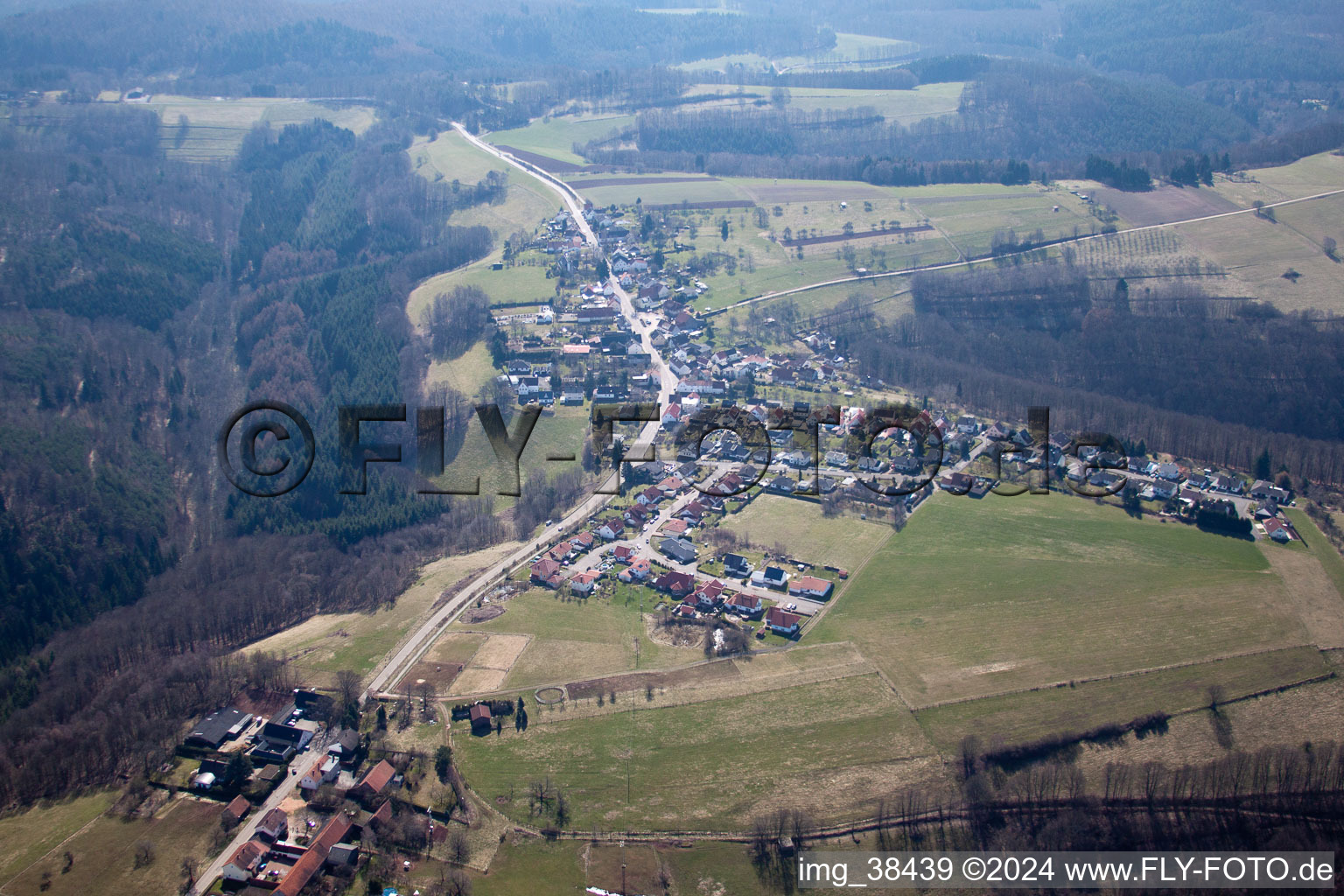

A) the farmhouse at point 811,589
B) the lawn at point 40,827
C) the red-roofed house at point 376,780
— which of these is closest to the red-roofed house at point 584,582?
the farmhouse at point 811,589

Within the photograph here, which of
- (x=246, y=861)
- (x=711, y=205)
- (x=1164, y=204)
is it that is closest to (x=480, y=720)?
(x=246, y=861)

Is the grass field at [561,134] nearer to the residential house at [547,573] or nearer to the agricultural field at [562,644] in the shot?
the residential house at [547,573]

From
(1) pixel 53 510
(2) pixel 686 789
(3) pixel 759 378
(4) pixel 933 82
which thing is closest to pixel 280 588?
(1) pixel 53 510

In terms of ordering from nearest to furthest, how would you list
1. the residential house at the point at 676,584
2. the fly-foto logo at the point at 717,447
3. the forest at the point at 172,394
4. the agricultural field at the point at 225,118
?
the forest at the point at 172,394 < the residential house at the point at 676,584 < the fly-foto logo at the point at 717,447 < the agricultural field at the point at 225,118

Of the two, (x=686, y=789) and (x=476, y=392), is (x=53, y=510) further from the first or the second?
(x=686, y=789)

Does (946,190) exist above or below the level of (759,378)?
above

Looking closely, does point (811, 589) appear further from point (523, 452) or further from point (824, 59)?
point (824, 59)
